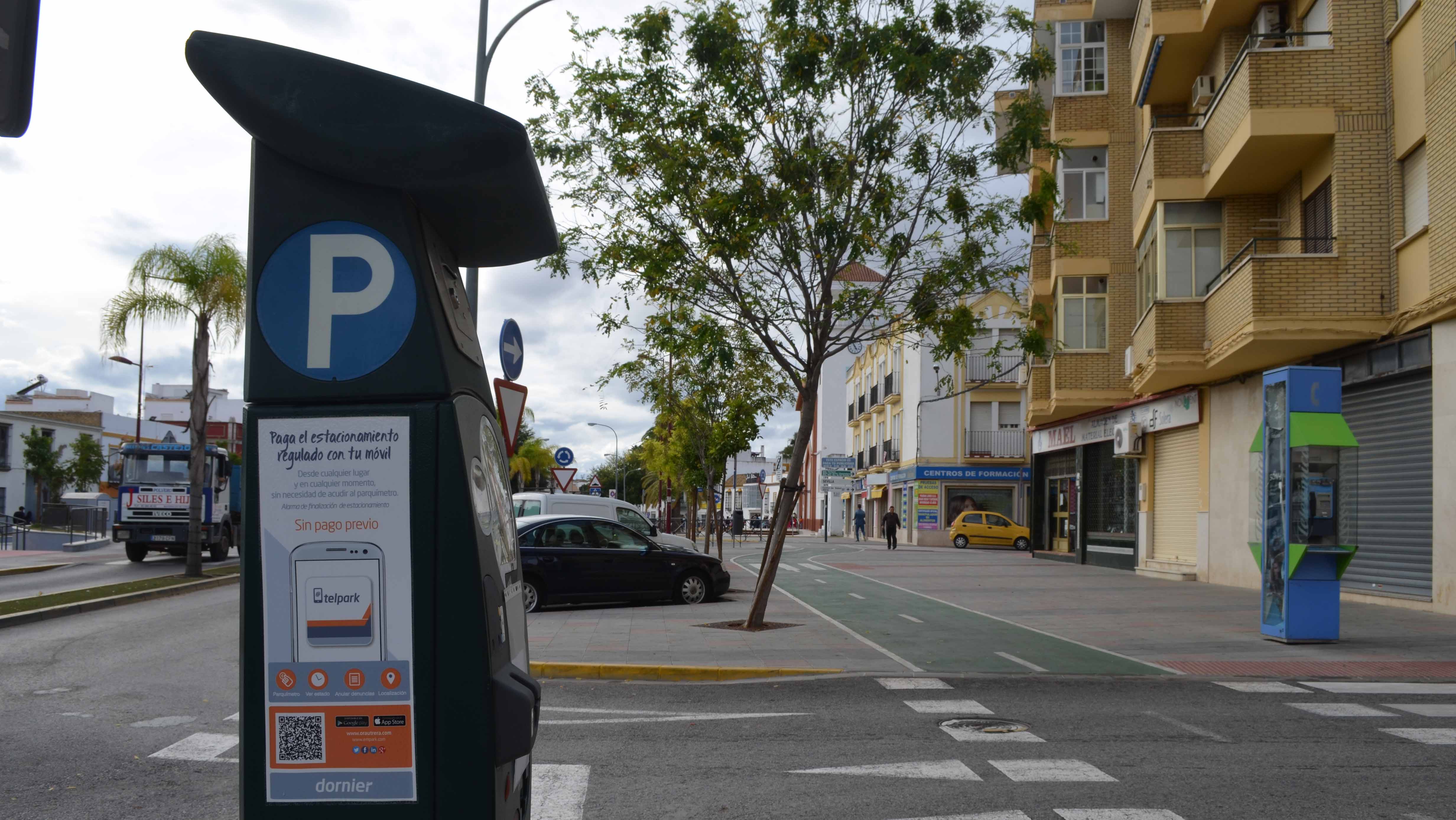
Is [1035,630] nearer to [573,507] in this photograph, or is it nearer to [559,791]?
[559,791]

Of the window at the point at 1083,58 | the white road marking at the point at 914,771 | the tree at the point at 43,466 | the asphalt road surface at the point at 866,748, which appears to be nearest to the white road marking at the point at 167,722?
the asphalt road surface at the point at 866,748

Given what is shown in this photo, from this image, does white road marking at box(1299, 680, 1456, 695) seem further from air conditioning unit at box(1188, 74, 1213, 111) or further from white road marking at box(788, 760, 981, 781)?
air conditioning unit at box(1188, 74, 1213, 111)

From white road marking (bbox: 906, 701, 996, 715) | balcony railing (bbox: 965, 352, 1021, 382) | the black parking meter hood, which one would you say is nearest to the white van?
white road marking (bbox: 906, 701, 996, 715)

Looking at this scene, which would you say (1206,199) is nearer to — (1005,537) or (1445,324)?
(1445,324)

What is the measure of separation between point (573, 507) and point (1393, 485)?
44.3 feet

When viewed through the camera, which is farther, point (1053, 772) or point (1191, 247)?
point (1191, 247)

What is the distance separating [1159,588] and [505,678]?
Result: 63.3 ft

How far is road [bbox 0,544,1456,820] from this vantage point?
5262 mm

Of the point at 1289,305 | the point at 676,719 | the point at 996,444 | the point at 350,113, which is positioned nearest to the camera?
the point at 350,113

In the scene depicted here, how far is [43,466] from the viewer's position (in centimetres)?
5603

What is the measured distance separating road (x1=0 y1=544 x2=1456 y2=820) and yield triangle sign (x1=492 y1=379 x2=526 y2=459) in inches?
90.6

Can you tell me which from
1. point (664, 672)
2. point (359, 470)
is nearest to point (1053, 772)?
point (664, 672)

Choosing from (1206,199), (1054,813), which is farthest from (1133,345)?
(1054,813)

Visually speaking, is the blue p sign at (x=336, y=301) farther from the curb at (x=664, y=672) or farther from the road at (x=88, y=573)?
the road at (x=88, y=573)
